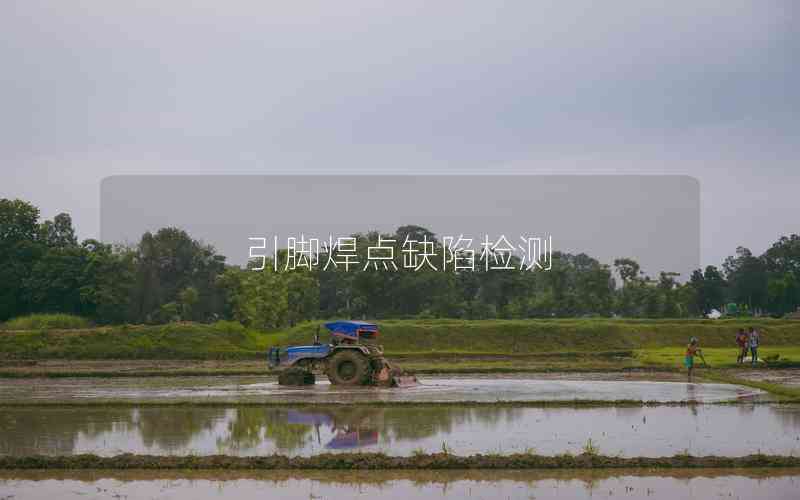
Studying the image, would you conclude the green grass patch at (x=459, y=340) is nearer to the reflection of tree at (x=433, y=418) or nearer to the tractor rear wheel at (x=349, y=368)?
the tractor rear wheel at (x=349, y=368)

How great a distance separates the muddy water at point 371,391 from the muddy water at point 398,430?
6.65 feet

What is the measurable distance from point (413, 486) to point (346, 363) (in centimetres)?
1494

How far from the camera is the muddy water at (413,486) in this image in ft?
36.3

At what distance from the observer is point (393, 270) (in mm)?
71000

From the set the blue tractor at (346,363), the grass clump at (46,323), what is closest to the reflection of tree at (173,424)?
the blue tractor at (346,363)

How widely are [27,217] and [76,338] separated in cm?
2443

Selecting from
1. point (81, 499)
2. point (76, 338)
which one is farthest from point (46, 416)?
point (76, 338)

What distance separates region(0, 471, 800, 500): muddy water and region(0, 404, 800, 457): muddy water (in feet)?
4.98

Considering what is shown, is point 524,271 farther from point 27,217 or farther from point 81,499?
point 81,499

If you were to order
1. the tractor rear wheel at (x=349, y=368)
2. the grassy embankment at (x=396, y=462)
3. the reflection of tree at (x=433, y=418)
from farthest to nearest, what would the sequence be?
1. the tractor rear wheel at (x=349, y=368)
2. the reflection of tree at (x=433, y=418)
3. the grassy embankment at (x=396, y=462)

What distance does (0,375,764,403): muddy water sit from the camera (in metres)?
22.2

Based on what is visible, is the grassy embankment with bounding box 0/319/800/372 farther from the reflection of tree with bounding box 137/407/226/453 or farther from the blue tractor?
the reflection of tree with bounding box 137/407/226/453

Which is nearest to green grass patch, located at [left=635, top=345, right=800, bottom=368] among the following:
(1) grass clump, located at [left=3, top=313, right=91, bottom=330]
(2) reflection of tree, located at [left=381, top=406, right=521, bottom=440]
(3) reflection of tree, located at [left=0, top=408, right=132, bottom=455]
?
(2) reflection of tree, located at [left=381, top=406, right=521, bottom=440]

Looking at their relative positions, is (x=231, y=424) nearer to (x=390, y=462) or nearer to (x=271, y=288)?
(x=390, y=462)
